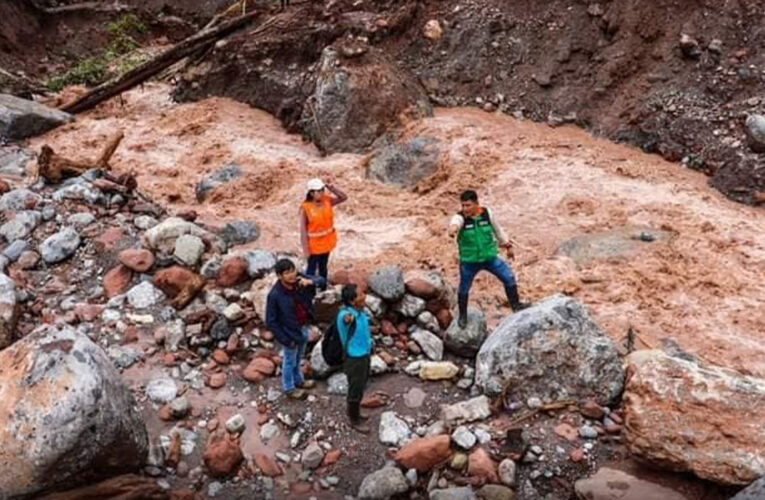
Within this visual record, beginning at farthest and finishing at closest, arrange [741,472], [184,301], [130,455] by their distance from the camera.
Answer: [184,301]
[130,455]
[741,472]

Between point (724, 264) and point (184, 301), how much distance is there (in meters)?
6.06

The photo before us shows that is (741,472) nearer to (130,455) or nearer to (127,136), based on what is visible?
(130,455)

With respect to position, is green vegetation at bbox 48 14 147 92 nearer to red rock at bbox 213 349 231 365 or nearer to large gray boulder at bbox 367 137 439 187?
large gray boulder at bbox 367 137 439 187

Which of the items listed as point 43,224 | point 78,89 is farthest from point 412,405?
point 78,89

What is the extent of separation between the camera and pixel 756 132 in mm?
10086

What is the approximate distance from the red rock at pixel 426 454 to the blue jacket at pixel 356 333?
2.64ft

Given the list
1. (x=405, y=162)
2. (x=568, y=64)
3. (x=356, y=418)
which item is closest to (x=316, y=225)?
(x=356, y=418)

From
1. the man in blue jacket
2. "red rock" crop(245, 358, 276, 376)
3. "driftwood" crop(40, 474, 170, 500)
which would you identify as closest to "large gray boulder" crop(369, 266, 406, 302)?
the man in blue jacket

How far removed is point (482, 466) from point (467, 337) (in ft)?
4.78

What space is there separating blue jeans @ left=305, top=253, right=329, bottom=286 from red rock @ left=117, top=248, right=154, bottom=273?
182cm

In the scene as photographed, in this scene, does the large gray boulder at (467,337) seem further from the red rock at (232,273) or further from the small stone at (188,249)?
the small stone at (188,249)

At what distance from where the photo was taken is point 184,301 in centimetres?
682

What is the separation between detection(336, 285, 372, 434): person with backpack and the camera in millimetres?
5188

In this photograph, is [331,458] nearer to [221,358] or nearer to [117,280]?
[221,358]
